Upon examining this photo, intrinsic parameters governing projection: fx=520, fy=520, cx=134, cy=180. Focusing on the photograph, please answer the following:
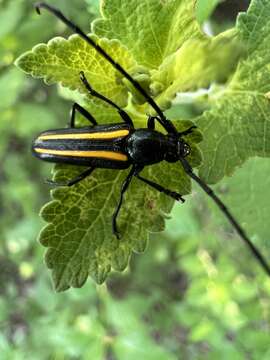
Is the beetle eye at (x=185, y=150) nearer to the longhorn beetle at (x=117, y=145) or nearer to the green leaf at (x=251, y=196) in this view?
the longhorn beetle at (x=117, y=145)

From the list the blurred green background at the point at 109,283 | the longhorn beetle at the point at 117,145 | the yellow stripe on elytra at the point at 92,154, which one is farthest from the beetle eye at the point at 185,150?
the blurred green background at the point at 109,283

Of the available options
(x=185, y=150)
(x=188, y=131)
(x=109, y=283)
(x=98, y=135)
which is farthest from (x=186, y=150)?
(x=109, y=283)

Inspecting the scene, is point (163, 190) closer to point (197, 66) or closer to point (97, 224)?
point (97, 224)

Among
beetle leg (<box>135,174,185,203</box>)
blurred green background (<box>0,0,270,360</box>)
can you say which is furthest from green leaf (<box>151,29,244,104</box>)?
blurred green background (<box>0,0,270,360</box>)

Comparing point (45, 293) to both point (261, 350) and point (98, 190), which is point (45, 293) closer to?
point (261, 350)

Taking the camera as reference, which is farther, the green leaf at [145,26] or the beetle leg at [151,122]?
the beetle leg at [151,122]

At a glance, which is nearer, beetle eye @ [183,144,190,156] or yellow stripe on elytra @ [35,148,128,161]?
beetle eye @ [183,144,190,156]

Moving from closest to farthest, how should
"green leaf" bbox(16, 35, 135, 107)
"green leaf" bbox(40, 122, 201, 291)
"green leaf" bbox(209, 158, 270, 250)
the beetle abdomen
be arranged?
"green leaf" bbox(16, 35, 135, 107) → "green leaf" bbox(40, 122, 201, 291) → the beetle abdomen → "green leaf" bbox(209, 158, 270, 250)

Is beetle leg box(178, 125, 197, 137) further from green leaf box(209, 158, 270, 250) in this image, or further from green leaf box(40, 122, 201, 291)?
green leaf box(209, 158, 270, 250)
